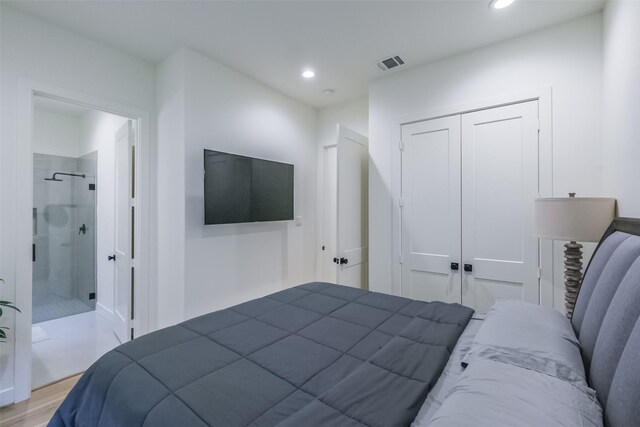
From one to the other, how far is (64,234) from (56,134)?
4.72 ft

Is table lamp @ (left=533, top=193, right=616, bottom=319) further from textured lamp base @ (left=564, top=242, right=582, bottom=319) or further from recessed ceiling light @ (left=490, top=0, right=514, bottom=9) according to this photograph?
recessed ceiling light @ (left=490, top=0, right=514, bottom=9)

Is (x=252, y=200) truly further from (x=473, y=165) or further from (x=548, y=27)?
(x=548, y=27)

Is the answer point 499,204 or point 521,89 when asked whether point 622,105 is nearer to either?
point 521,89

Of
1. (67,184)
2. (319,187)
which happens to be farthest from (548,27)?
(67,184)

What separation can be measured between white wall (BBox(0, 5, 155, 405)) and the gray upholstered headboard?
127 inches

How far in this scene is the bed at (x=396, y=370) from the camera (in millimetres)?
734

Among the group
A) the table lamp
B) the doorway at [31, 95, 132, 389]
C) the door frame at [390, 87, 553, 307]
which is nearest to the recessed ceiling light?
the door frame at [390, 87, 553, 307]

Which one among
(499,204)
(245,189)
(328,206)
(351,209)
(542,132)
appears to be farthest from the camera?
(328,206)

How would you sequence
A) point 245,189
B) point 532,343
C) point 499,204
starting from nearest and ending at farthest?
1. point 532,343
2. point 499,204
3. point 245,189

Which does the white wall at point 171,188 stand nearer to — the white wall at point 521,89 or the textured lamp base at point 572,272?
the white wall at point 521,89

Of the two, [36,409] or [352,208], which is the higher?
[352,208]

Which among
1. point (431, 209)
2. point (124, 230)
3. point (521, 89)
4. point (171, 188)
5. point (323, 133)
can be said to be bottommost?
point (124, 230)

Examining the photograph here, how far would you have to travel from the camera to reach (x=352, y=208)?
3109 millimetres

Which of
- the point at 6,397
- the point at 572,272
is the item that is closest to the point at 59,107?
the point at 6,397
